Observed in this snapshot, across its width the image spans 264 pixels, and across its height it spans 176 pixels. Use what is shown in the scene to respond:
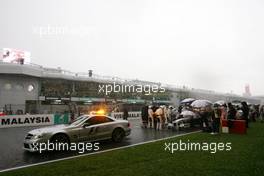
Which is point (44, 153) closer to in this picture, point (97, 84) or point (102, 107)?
point (102, 107)

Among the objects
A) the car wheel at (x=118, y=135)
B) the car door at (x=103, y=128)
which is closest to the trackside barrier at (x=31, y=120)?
the car door at (x=103, y=128)

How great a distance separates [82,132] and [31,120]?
11.9 metres

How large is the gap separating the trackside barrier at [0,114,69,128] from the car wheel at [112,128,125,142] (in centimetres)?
1134

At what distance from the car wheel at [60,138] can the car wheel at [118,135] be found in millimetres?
2395

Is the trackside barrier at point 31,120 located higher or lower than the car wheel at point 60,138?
lower

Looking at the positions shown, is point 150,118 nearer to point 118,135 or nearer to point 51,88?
point 118,135

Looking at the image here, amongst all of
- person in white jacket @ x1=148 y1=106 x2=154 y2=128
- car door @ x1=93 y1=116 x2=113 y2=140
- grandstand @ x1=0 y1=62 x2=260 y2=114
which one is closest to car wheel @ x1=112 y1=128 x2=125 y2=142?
car door @ x1=93 y1=116 x2=113 y2=140

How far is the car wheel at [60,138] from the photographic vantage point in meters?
9.34

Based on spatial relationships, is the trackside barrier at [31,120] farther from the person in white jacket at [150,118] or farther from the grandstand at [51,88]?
the person in white jacket at [150,118]

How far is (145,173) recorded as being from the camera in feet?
20.5

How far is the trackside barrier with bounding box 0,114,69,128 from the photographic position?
62.1 feet

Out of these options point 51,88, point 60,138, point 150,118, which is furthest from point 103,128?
point 51,88

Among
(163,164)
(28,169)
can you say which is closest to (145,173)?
(163,164)

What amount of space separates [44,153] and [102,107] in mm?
18119
